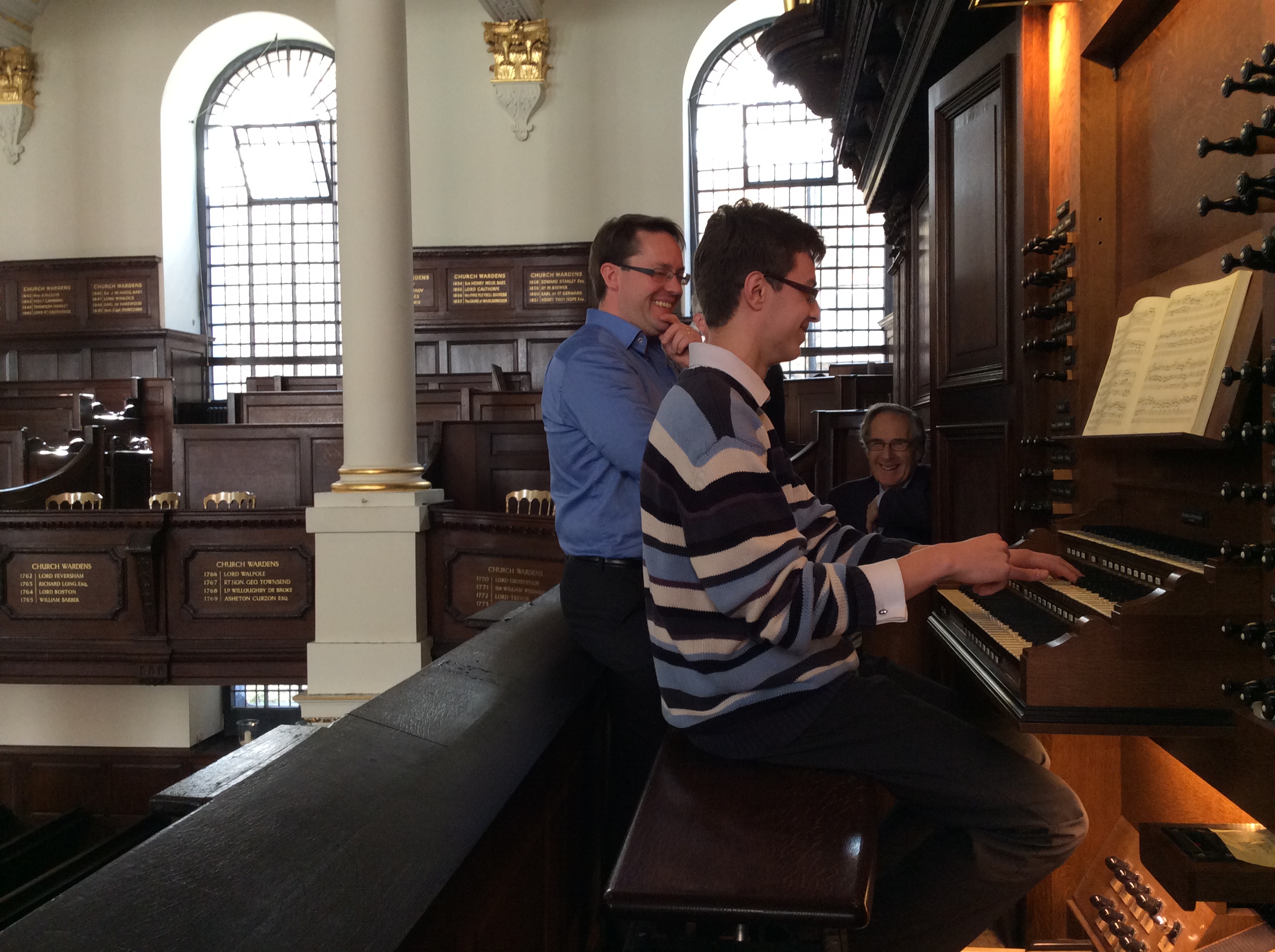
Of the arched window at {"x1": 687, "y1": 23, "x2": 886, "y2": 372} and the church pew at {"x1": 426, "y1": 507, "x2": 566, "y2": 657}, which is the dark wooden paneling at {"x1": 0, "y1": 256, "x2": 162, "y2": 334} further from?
the church pew at {"x1": 426, "y1": 507, "x2": 566, "y2": 657}

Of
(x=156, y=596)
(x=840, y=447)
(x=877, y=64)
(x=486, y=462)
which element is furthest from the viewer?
(x=486, y=462)

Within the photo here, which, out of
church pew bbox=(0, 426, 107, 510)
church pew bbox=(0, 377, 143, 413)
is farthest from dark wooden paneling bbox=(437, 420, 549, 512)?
church pew bbox=(0, 377, 143, 413)

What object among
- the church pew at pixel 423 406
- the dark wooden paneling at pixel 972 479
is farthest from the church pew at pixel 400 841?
the church pew at pixel 423 406

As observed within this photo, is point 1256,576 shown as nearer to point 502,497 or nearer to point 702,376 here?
point 702,376

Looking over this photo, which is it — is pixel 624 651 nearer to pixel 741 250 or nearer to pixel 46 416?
pixel 741 250

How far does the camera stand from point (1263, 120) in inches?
59.9

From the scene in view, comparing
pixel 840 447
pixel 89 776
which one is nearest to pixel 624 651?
pixel 840 447

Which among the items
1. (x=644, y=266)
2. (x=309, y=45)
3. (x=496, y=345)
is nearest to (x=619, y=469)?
(x=644, y=266)

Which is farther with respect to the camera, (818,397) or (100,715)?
(818,397)

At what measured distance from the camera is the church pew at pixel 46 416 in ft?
29.4

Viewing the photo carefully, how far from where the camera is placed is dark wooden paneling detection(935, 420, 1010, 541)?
118 inches

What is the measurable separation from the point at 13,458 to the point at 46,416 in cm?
118

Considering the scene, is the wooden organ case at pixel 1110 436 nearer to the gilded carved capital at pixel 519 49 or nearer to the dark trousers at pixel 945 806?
the dark trousers at pixel 945 806

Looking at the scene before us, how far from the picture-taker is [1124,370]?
2.29m
